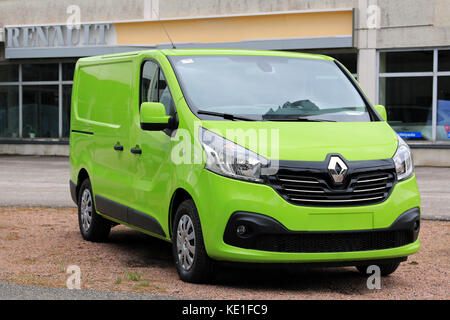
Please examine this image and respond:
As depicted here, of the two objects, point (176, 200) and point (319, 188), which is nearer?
point (319, 188)

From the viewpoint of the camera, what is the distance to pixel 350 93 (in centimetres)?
756

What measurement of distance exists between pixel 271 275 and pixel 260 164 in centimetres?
143

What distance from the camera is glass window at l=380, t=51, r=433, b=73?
22.3 metres

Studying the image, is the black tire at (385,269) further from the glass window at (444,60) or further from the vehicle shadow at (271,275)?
the glass window at (444,60)

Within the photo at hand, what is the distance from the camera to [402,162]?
666 centimetres

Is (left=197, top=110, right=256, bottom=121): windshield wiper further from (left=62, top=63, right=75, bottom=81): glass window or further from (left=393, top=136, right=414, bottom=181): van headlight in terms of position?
(left=62, top=63, right=75, bottom=81): glass window

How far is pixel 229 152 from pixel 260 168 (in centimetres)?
27

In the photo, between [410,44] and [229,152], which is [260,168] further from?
[410,44]

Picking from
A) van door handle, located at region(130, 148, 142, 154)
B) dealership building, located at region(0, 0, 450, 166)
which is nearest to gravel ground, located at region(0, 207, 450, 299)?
van door handle, located at region(130, 148, 142, 154)

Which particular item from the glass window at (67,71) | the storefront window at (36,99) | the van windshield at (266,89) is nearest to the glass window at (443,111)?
the storefront window at (36,99)

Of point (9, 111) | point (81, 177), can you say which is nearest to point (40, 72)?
point (9, 111)

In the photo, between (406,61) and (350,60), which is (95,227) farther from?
(350,60)

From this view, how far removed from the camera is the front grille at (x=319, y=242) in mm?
6262

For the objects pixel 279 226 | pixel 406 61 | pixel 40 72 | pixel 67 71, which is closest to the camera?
pixel 279 226
